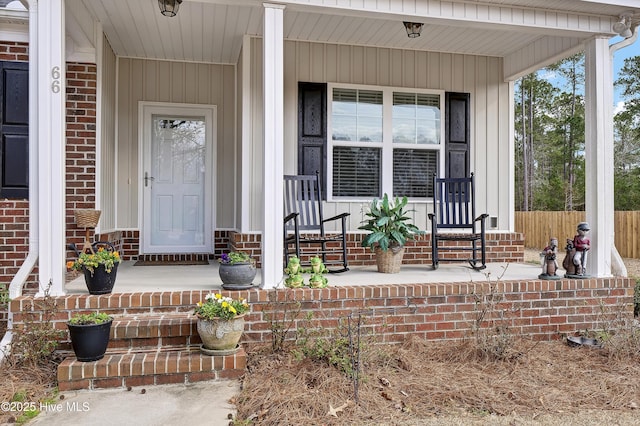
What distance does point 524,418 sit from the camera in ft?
8.00

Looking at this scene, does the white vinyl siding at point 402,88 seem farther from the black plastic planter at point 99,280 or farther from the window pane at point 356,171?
the black plastic planter at point 99,280

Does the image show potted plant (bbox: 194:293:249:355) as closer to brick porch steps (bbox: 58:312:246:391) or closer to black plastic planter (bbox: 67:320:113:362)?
brick porch steps (bbox: 58:312:246:391)

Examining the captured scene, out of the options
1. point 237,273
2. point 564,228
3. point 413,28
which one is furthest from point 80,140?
point 564,228

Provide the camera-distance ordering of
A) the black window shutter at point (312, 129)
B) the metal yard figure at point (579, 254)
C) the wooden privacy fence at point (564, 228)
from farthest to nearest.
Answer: the wooden privacy fence at point (564, 228)
the black window shutter at point (312, 129)
the metal yard figure at point (579, 254)

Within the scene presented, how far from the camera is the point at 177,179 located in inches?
227

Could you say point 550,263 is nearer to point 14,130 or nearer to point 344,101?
point 344,101

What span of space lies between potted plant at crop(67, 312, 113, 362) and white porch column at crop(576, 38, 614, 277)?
3.62 meters

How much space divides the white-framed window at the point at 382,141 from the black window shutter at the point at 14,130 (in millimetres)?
2796

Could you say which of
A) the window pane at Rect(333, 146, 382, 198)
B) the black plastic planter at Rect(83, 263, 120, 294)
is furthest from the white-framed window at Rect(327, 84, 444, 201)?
the black plastic planter at Rect(83, 263, 120, 294)

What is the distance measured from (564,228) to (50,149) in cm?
1154

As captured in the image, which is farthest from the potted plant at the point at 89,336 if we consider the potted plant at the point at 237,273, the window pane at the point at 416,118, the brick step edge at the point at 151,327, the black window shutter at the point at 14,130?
the window pane at the point at 416,118

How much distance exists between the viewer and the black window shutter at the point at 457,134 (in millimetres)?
5480

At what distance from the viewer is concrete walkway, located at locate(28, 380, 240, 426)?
2320 millimetres

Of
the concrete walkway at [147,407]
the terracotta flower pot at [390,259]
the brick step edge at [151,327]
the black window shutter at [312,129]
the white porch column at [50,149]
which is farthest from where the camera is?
the black window shutter at [312,129]
